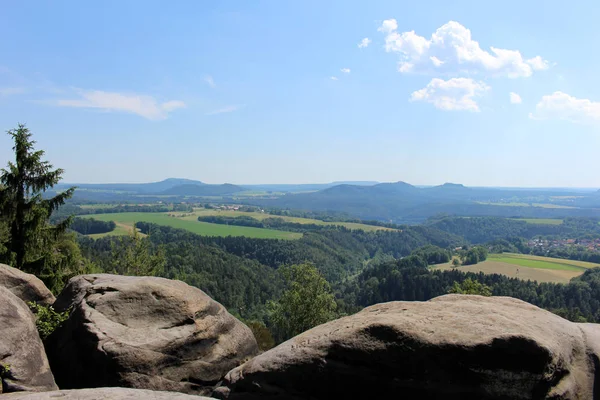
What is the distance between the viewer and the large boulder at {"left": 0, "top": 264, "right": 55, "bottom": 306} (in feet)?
49.2

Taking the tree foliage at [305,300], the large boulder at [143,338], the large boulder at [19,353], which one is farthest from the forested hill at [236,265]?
the large boulder at [19,353]

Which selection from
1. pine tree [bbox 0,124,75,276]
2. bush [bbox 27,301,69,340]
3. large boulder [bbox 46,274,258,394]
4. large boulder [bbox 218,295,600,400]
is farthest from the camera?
pine tree [bbox 0,124,75,276]

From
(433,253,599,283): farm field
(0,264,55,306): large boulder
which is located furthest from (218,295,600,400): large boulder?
(433,253,599,283): farm field

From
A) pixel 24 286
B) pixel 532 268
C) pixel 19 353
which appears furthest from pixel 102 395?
pixel 532 268

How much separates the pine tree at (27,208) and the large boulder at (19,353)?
13.5m

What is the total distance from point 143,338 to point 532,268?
6580 inches

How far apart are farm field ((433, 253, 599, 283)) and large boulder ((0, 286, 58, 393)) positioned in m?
148

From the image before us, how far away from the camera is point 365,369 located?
9570 millimetres

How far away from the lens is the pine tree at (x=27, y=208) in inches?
915

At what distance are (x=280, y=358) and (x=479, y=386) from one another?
5.16 meters

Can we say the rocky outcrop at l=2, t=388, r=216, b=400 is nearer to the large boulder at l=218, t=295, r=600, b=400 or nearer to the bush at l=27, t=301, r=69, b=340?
the large boulder at l=218, t=295, r=600, b=400

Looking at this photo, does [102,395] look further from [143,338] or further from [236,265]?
[236,265]

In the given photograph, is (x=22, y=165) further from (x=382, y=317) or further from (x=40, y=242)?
A: (x=382, y=317)

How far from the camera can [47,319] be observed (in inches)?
564
